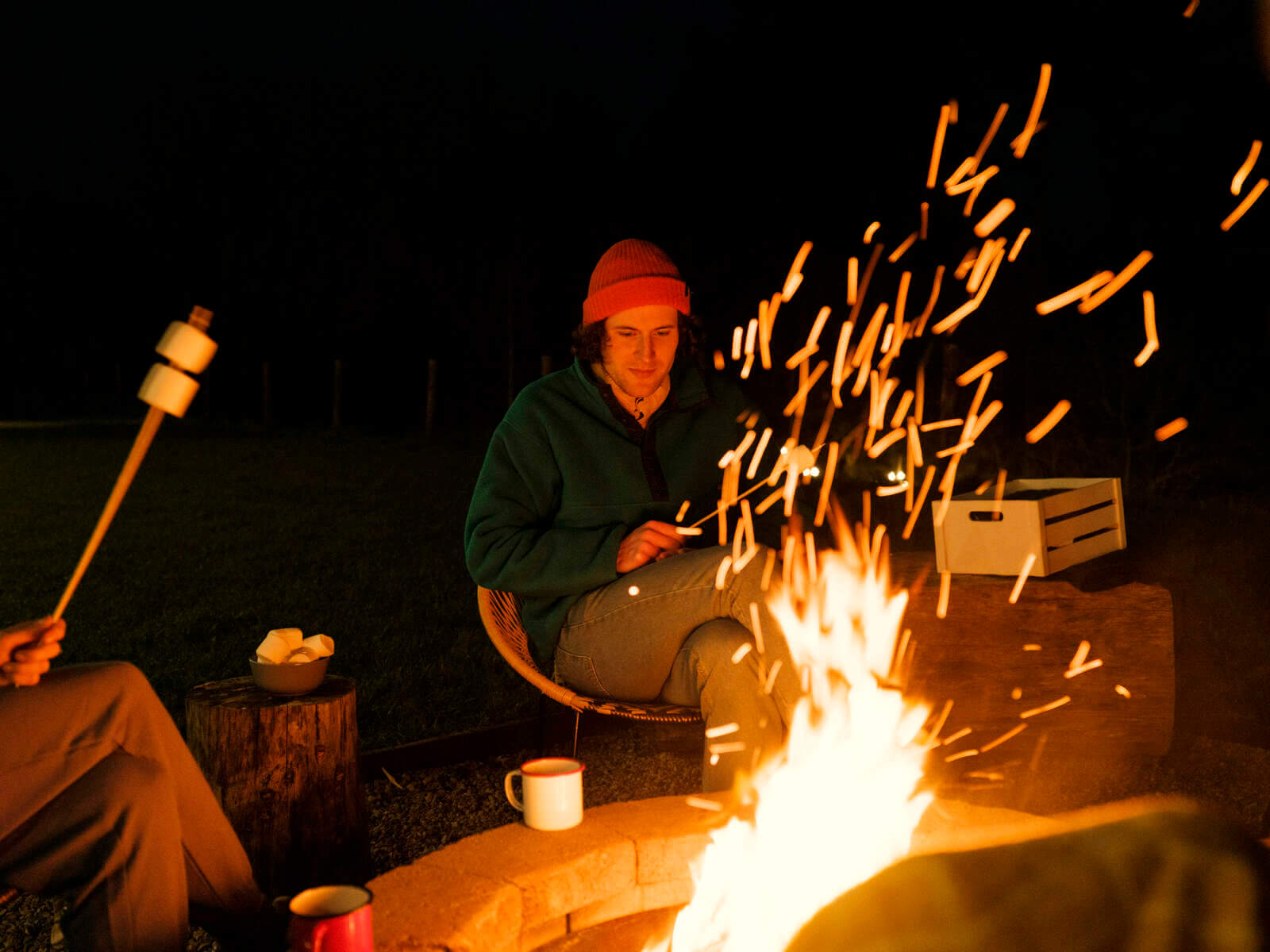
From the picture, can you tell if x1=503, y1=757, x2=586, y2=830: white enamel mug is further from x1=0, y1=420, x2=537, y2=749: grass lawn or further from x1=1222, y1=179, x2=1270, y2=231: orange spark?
x1=1222, y1=179, x2=1270, y2=231: orange spark

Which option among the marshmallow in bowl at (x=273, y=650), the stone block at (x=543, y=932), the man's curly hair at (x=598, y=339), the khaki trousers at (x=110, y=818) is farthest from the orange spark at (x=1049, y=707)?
the khaki trousers at (x=110, y=818)

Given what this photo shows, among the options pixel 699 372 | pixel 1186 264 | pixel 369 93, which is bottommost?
pixel 699 372

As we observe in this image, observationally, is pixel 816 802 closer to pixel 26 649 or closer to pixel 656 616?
pixel 656 616

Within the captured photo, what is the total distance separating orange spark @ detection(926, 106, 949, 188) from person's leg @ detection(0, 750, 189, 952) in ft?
28.4

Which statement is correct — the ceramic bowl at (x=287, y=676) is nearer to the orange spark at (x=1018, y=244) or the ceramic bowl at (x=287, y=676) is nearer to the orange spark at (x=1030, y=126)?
the orange spark at (x=1018, y=244)

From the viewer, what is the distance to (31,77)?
41.2 m

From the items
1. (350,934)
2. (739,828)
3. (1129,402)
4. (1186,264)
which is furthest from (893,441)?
(350,934)

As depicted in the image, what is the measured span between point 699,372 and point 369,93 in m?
23.4

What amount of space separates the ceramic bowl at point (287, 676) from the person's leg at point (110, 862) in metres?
0.74

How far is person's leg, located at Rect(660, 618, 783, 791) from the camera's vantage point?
8.21 feet

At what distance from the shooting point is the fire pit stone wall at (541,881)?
5.94 feet

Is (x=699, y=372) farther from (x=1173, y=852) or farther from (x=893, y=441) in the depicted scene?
(x=893, y=441)


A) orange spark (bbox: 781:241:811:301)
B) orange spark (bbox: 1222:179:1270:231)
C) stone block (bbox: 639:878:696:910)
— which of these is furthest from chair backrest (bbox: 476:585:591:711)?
orange spark (bbox: 1222:179:1270:231)

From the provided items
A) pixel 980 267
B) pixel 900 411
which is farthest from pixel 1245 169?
pixel 900 411
